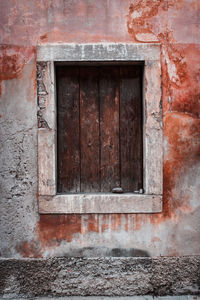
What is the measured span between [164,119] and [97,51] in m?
0.96

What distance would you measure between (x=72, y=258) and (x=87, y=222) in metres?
0.40

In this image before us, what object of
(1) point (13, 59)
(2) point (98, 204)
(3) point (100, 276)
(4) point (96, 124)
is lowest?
(3) point (100, 276)

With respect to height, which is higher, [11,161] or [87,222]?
[11,161]

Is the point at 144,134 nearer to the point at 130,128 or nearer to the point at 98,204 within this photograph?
the point at 130,128

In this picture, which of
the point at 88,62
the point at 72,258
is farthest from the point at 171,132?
the point at 72,258

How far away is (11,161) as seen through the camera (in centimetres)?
251

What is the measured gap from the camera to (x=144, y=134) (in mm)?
2551

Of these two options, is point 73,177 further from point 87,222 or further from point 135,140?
point 135,140

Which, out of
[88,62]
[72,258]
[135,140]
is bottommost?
[72,258]

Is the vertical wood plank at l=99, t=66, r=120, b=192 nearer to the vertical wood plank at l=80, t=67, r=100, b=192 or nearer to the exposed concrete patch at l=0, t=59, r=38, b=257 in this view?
the vertical wood plank at l=80, t=67, r=100, b=192

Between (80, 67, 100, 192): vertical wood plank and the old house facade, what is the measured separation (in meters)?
0.17

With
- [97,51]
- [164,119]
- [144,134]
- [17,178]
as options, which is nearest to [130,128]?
[144,134]

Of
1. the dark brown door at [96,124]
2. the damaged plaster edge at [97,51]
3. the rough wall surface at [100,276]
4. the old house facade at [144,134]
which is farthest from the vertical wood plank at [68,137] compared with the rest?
the rough wall surface at [100,276]

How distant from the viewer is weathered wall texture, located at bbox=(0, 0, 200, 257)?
247 cm
